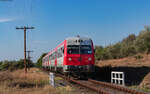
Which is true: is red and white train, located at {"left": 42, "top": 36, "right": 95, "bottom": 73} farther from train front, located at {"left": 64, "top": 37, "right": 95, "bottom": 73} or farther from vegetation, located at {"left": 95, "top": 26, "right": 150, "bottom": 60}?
vegetation, located at {"left": 95, "top": 26, "right": 150, "bottom": 60}

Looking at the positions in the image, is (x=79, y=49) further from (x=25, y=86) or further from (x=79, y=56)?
(x=25, y=86)

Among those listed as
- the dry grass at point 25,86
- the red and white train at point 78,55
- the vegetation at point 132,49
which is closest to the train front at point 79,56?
the red and white train at point 78,55

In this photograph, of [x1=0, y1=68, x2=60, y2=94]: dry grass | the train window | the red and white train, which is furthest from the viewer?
the train window

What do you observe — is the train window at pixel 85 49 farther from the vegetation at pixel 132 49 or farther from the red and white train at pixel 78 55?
the vegetation at pixel 132 49

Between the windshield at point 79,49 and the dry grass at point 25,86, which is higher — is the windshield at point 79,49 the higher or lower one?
the higher one

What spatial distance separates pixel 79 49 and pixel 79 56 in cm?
68

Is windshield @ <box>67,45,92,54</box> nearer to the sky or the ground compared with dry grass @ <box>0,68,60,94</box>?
nearer to the sky

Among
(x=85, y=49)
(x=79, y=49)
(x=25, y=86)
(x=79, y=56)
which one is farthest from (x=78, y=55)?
(x=25, y=86)

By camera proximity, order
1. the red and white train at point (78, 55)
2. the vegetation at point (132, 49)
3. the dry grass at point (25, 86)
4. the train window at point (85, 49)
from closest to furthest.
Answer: the dry grass at point (25, 86), the red and white train at point (78, 55), the train window at point (85, 49), the vegetation at point (132, 49)

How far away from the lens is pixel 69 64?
667 inches

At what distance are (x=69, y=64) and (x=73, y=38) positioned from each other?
2541 mm

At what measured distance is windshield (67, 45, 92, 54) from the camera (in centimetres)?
1745

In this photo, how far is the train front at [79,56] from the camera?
16891 millimetres

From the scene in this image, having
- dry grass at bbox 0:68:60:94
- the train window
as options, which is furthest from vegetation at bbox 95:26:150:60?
dry grass at bbox 0:68:60:94
